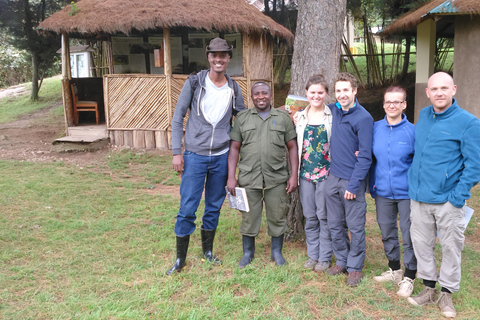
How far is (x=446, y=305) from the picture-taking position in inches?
119

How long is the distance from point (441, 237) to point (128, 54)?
10.8 metres

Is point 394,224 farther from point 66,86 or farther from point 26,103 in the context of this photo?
Answer: point 26,103

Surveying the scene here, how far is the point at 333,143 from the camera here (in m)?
3.40

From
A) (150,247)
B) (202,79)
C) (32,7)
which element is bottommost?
(150,247)

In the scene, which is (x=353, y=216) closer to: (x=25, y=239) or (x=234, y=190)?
(x=234, y=190)

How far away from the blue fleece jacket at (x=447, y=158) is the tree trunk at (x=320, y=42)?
141cm

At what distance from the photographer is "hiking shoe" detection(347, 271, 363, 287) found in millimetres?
3389

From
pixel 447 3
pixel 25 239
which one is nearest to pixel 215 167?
pixel 25 239

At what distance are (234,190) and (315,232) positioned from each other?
788mm

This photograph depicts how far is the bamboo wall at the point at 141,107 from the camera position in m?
9.80

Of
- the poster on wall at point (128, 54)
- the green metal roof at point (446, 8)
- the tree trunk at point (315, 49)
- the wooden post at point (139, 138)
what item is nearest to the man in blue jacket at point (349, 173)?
the tree trunk at point (315, 49)

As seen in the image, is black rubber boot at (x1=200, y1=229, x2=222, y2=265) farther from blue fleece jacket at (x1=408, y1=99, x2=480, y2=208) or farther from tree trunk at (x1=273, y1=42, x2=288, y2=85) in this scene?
tree trunk at (x1=273, y1=42, x2=288, y2=85)

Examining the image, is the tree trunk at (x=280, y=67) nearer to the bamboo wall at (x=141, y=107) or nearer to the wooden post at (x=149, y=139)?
the bamboo wall at (x=141, y=107)

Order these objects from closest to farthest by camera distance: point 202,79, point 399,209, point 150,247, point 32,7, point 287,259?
1. point 399,209
2. point 202,79
3. point 287,259
4. point 150,247
5. point 32,7
